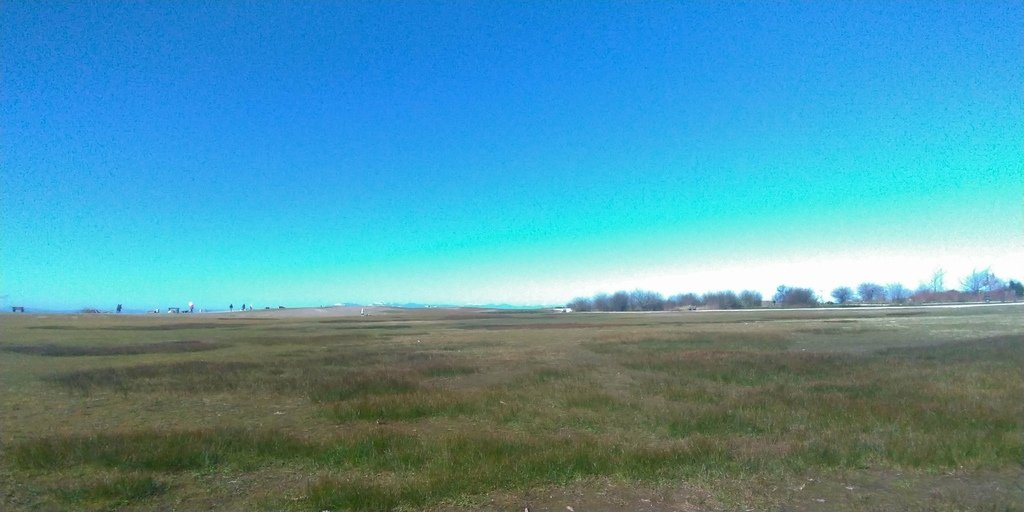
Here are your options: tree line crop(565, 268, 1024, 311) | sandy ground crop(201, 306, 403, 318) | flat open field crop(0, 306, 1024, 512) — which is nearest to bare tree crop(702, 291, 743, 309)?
tree line crop(565, 268, 1024, 311)

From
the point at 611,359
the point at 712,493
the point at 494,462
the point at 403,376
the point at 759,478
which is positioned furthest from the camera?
the point at 611,359

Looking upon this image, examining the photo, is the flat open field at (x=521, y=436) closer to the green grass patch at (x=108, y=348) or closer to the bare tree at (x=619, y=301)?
the green grass patch at (x=108, y=348)

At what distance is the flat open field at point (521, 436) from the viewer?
7.59m

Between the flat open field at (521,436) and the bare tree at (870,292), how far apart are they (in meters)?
179

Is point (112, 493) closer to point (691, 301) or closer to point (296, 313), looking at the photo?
point (296, 313)

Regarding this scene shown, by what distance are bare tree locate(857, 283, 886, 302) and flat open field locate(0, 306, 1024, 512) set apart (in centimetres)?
17940

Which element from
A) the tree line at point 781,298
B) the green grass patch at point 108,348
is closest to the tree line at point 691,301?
the tree line at point 781,298

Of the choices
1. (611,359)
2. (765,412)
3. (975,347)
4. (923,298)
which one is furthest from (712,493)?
(923,298)

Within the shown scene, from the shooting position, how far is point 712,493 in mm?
7488

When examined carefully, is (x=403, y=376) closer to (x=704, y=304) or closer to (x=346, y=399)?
(x=346, y=399)

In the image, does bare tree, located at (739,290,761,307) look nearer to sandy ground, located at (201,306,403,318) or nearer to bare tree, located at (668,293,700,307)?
bare tree, located at (668,293,700,307)

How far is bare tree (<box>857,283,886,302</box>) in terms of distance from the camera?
17412cm

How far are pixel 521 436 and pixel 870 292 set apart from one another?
207 m

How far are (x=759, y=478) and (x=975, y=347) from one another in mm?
27133
